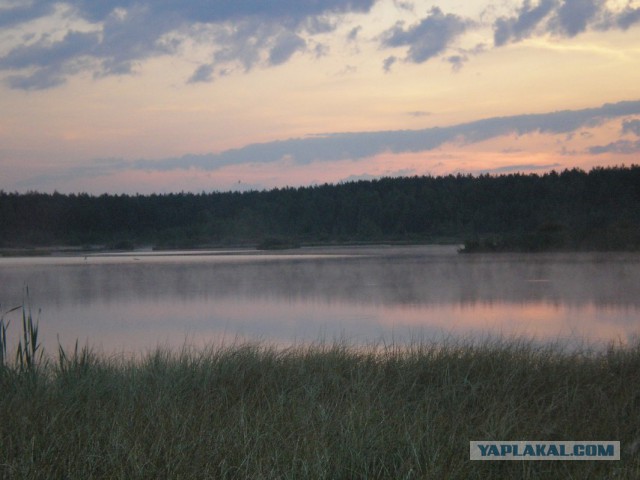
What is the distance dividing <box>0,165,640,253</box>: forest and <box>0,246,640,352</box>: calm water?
19.9 metres

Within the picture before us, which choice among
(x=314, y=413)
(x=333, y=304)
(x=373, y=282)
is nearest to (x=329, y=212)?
(x=373, y=282)

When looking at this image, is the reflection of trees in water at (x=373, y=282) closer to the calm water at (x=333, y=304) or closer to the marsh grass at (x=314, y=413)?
the calm water at (x=333, y=304)

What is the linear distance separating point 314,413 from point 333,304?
809 cm

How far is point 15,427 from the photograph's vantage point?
4383 mm

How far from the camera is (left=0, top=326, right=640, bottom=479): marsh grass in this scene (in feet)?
12.7

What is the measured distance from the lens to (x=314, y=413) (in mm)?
4777

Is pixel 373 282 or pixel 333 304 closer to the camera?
pixel 333 304

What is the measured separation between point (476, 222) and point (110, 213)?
30143mm

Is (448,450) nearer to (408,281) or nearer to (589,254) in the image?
(408,281)

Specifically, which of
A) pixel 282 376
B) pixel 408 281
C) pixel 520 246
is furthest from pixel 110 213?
pixel 282 376

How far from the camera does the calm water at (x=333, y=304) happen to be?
31.4ft

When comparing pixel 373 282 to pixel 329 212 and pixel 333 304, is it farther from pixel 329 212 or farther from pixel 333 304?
pixel 329 212

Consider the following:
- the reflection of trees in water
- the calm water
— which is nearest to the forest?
the reflection of trees in water

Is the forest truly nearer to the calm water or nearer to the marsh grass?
the calm water
